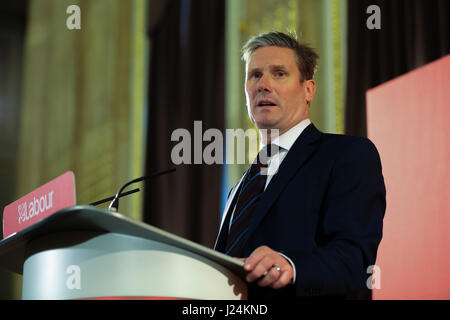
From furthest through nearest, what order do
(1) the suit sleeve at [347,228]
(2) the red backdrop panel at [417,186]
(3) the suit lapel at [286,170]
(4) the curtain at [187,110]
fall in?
(4) the curtain at [187,110]
(2) the red backdrop panel at [417,186]
(3) the suit lapel at [286,170]
(1) the suit sleeve at [347,228]

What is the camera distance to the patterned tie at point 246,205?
1.21 metres

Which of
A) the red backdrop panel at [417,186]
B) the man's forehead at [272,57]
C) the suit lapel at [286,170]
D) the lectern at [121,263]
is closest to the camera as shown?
the lectern at [121,263]

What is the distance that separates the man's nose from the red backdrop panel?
3.41 ft

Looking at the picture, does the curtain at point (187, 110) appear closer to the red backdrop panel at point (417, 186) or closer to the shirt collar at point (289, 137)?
the red backdrop panel at point (417, 186)

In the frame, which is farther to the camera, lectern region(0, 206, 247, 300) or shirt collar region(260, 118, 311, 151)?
shirt collar region(260, 118, 311, 151)

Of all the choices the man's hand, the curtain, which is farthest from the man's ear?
the curtain

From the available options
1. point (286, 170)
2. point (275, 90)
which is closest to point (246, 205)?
point (286, 170)

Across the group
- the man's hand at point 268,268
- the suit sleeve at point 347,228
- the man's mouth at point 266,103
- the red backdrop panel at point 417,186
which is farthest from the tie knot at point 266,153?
the red backdrop panel at point 417,186

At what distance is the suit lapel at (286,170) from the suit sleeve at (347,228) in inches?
3.3

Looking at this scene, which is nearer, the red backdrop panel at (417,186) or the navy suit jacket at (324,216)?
the navy suit jacket at (324,216)

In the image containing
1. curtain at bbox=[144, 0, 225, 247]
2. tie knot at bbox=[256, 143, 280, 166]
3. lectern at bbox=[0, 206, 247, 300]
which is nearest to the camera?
lectern at bbox=[0, 206, 247, 300]

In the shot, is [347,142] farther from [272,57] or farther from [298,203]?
[272,57]

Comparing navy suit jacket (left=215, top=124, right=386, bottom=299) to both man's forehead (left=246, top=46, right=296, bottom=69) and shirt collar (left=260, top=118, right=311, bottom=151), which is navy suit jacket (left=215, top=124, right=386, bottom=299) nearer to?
shirt collar (left=260, top=118, right=311, bottom=151)

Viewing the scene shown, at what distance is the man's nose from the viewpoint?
4.86 feet
